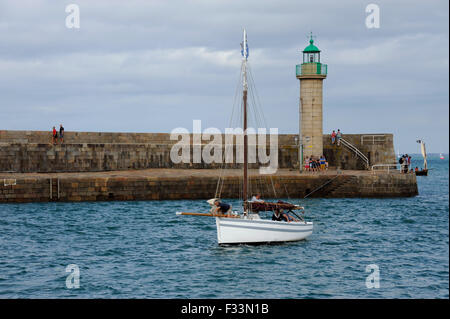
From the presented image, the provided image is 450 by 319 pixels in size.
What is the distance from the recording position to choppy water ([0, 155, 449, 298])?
58.4 feet

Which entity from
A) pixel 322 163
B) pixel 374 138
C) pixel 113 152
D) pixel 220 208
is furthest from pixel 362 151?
pixel 220 208

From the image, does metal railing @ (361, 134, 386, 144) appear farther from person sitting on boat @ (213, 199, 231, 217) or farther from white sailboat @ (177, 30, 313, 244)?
person sitting on boat @ (213, 199, 231, 217)

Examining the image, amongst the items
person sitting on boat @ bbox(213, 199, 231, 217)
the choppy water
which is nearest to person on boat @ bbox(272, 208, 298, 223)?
the choppy water

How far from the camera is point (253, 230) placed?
2305 cm

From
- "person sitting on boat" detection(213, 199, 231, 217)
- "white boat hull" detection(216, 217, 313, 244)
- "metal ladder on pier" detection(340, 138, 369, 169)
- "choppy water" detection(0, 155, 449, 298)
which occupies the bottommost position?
"choppy water" detection(0, 155, 449, 298)

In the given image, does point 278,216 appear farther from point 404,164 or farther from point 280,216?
point 404,164

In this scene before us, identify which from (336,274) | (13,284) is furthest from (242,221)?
(13,284)

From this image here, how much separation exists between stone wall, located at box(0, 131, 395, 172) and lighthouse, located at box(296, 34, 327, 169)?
1133 millimetres

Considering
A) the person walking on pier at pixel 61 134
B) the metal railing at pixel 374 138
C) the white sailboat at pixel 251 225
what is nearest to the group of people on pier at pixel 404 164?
the metal railing at pixel 374 138

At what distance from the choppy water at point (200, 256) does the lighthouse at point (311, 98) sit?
7.89m

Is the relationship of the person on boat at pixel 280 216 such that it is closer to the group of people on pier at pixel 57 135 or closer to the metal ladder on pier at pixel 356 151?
the group of people on pier at pixel 57 135

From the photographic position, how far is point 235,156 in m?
42.0

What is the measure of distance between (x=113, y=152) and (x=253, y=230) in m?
18.6
